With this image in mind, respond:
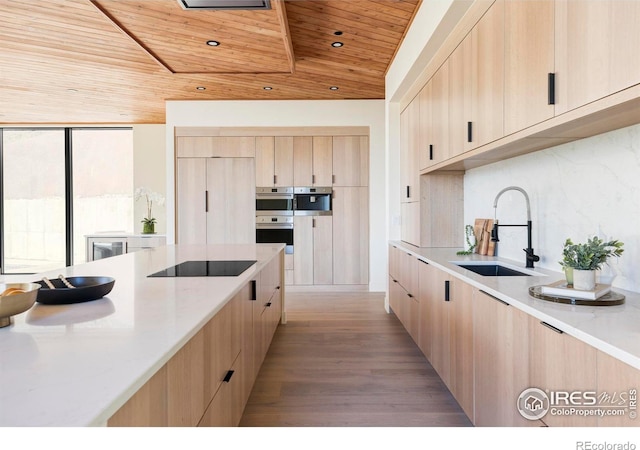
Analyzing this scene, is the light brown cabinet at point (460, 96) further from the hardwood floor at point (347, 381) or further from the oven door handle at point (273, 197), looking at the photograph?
the oven door handle at point (273, 197)

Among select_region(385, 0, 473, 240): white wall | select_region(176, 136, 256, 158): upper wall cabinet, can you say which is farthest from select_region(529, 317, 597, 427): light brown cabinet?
select_region(176, 136, 256, 158): upper wall cabinet

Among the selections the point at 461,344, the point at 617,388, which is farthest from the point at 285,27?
the point at 617,388

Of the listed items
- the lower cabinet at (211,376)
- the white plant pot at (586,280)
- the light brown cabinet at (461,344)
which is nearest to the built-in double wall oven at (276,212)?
the lower cabinet at (211,376)

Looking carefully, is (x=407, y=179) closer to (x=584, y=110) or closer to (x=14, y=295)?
(x=584, y=110)

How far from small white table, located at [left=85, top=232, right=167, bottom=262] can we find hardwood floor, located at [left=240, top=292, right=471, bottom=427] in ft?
10.2

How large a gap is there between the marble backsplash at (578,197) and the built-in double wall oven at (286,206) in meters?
3.02

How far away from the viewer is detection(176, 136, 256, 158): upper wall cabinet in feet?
18.6

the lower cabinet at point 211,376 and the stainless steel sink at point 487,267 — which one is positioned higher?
the stainless steel sink at point 487,267

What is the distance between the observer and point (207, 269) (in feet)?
7.14

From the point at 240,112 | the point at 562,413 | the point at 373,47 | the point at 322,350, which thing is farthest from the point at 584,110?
the point at 240,112

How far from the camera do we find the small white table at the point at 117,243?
235 inches

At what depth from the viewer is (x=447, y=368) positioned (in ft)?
7.40

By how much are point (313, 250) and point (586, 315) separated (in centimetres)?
457
